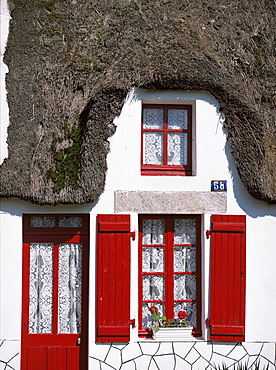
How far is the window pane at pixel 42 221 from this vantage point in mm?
6148

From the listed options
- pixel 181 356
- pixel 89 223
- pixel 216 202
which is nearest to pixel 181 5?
pixel 216 202

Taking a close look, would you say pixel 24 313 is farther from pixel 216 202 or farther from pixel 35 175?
pixel 216 202

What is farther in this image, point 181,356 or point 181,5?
point 181,5

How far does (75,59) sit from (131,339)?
11.9 ft

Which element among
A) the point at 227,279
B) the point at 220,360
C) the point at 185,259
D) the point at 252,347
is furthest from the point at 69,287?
the point at 252,347

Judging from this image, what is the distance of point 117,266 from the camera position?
593 cm

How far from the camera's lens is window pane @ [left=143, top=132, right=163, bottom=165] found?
6367 millimetres

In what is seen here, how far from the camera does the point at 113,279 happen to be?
5910mm

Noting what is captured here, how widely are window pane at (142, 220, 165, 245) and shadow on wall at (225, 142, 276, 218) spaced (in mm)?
1054

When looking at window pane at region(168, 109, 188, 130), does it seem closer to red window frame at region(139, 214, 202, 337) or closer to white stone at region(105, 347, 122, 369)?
red window frame at region(139, 214, 202, 337)

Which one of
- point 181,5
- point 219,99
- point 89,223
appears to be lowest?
point 89,223

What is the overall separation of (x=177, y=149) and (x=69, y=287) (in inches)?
90.8

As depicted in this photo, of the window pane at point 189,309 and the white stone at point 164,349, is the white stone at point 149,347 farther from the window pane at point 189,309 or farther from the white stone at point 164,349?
the window pane at point 189,309

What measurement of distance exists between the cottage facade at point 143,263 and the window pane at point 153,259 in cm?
1
